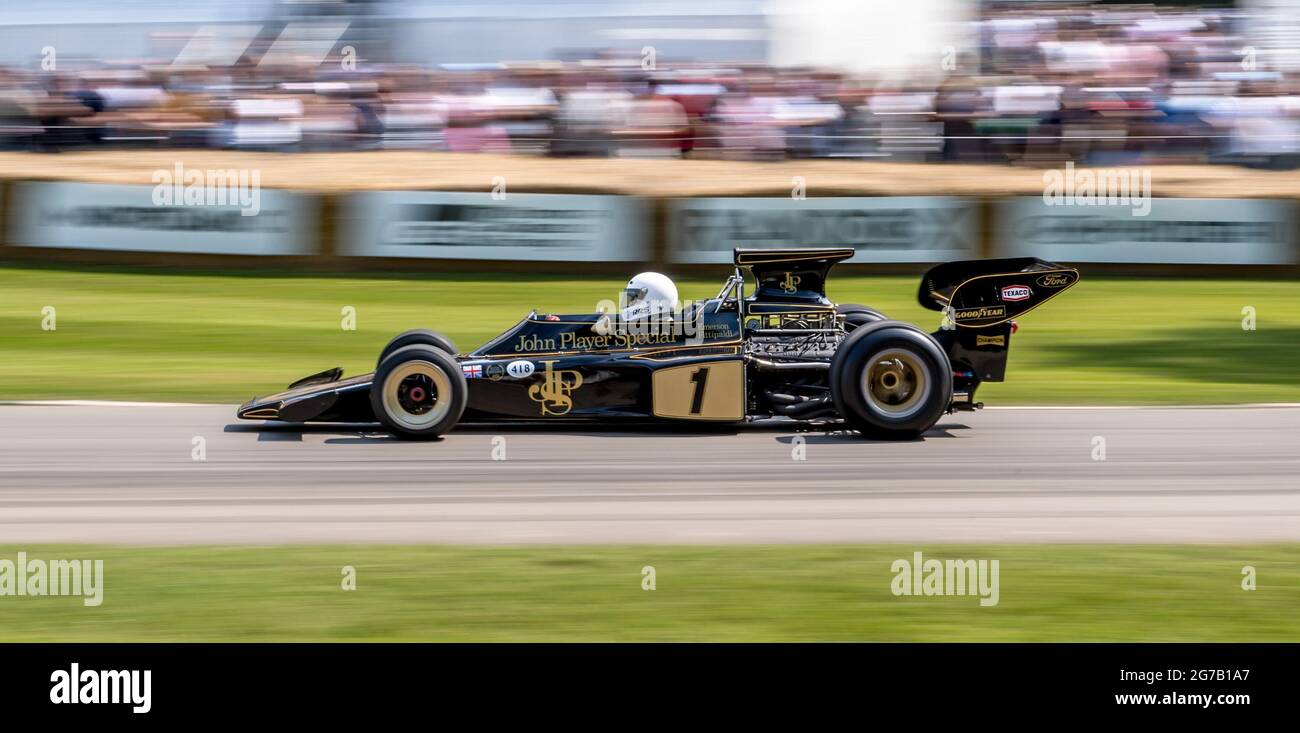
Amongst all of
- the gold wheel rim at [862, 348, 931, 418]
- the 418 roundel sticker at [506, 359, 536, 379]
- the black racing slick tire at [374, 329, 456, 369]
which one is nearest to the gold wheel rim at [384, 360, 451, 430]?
the 418 roundel sticker at [506, 359, 536, 379]

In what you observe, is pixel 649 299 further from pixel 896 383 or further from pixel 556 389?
pixel 896 383

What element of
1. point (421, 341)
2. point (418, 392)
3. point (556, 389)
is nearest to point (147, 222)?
point (421, 341)

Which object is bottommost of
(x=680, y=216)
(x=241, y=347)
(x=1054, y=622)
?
(x=1054, y=622)

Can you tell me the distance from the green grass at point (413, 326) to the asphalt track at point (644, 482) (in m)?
1.41

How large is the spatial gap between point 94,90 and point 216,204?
5.92 metres

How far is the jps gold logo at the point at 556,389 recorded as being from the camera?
924 cm

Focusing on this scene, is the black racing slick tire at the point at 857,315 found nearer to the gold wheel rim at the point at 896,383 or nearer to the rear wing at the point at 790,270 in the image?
the rear wing at the point at 790,270

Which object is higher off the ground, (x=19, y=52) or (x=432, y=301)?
(x=19, y=52)

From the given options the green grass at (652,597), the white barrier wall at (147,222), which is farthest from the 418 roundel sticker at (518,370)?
the white barrier wall at (147,222)

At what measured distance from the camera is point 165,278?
16.9m

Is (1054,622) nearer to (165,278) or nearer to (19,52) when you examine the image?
(165,278)

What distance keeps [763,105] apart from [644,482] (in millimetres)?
12656

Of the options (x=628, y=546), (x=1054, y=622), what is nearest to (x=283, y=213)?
(x=628, y=546)

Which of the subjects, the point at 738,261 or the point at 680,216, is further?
the point at 680,216
